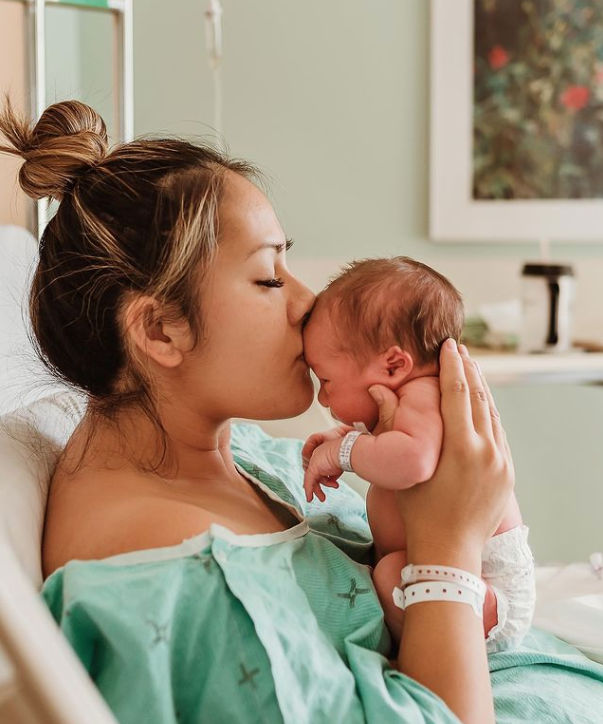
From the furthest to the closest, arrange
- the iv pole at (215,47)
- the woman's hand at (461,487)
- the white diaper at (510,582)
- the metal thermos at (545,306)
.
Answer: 1. the metal thermos at (545,306)
2. the iv pole at (215,47)
3. the white diaper at (510,582)
4. the woman's hand at (461,487)

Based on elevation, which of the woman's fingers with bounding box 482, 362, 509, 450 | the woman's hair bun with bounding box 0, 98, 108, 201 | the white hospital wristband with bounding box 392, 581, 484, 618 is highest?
the woman's hair bun with bounding box 0, 98, 108, 201

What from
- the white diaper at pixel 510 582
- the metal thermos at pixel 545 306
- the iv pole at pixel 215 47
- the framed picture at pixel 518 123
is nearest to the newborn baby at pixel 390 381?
the white diaper at pixel 510 582

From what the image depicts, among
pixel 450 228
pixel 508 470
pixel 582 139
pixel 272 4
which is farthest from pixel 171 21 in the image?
pixel 508 470

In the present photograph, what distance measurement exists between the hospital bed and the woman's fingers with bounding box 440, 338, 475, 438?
0.42 m

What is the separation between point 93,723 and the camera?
486 mm

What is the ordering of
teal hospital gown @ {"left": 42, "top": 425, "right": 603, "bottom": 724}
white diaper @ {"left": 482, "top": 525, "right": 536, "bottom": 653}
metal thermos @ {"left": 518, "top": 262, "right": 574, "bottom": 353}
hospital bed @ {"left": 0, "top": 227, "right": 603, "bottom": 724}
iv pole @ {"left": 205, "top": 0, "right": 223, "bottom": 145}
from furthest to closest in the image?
metal thermos @ {"left": 518, "top": 262, "right": 574, "bottom": 353} < iv pole @ {"left": 205, "top": 0, "right": 223, "bottom": 145} < white diaper @ {"left": 482, "top": 525, "right": 536, "bottom": 653} < teal hospital gown @ {"left": 42, "top": 425, "right": 603, "bottom": 724} < hospital bed @ {"left": 0, "top": 227, "right": 603, "bottom": 724}

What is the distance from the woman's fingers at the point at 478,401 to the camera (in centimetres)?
106

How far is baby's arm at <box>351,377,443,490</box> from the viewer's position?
1.01 meters

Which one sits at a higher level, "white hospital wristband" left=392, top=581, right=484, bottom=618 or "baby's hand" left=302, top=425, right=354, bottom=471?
"baby's hand" left=302, top=425, right=354, bottom=471

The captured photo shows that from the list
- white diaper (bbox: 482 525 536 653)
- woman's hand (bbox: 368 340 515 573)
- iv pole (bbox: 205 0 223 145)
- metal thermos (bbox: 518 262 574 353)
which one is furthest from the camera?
metal thermos (bbox: 518 262 574 353)

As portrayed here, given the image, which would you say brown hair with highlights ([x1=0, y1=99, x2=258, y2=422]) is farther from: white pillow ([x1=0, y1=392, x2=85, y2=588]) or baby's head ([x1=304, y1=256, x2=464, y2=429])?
baby's head ([x1=304, y1=256, x2=464, y2=429])

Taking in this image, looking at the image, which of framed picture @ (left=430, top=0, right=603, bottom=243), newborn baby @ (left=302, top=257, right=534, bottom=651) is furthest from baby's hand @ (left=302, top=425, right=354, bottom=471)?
framed picture @ (left=430, top=0, right=603, bottom=243)

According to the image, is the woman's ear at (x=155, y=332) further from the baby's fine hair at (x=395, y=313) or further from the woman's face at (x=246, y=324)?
the baby's fine hair at (x=395, y=313)

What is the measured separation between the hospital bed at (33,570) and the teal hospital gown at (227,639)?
0.08 metres
